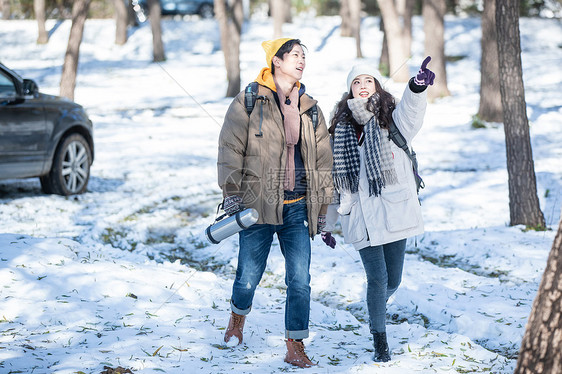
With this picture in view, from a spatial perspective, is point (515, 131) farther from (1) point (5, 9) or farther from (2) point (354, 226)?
(1) point (5, 9)

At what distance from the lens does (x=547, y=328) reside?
9.36 feet

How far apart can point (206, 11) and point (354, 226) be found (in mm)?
33149

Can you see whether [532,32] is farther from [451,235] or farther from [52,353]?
[52,353]

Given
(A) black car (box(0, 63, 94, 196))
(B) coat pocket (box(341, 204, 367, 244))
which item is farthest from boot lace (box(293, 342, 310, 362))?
(A) black car (box(0, 63, 94, 196))

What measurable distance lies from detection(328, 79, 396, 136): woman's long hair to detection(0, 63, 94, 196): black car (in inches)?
207

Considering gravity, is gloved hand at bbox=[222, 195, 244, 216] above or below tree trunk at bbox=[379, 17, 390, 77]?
below

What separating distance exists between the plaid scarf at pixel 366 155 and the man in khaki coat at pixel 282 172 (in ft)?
0.28

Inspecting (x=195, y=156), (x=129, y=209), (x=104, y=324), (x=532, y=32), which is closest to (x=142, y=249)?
(x=129, y=209)

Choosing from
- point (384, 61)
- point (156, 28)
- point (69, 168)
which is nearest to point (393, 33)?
point (384, 61)

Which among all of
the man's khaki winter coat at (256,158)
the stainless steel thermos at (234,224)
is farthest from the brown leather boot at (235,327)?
the man's khaki winter coat at (256,158)

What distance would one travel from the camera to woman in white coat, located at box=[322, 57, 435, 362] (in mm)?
4188

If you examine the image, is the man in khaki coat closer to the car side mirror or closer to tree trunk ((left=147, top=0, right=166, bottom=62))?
the car side mirror

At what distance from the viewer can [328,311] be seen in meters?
5.36

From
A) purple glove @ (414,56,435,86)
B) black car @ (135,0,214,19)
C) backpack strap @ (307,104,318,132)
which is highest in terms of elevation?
black car @ (135,0,214,19)
